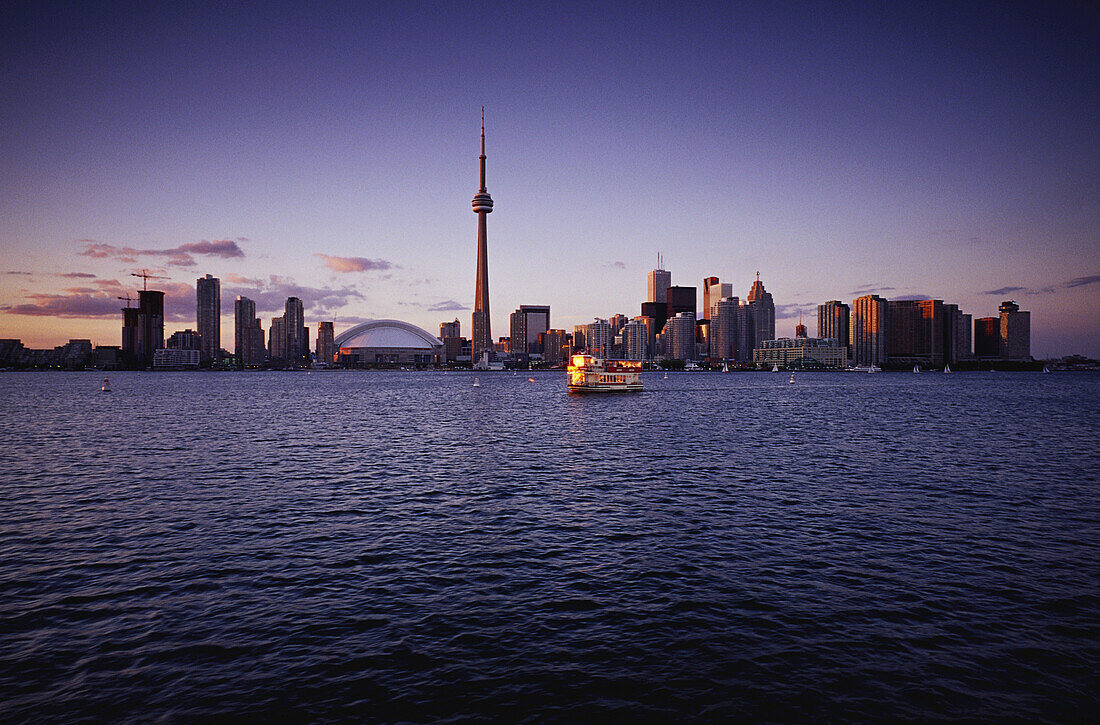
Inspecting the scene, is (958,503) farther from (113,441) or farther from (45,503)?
(113,441)

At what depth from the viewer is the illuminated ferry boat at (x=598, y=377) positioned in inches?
5886

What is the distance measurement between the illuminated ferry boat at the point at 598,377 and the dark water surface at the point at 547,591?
103 metres

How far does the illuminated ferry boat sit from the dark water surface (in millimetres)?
102710

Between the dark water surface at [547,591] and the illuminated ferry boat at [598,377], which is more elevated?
the illuminated ferry boat at [598,377]

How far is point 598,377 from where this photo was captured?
495ft

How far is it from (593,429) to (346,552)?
165 ft

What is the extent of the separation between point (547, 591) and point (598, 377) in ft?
430

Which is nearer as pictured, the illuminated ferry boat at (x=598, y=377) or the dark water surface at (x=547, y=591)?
the dark water surface at (x=547, y=591)

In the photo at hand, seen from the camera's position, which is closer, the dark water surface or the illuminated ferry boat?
the dark water surface

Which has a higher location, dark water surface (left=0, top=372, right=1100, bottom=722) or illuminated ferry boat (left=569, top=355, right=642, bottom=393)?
illuminated ferry boat (left=569, top=355, right=642, bottom=393)

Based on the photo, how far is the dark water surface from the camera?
14133 mm

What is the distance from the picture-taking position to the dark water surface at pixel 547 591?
1413 cm

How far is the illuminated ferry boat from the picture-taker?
490 feet

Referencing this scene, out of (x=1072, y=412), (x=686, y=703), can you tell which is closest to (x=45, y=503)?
(x=686, y=703)
